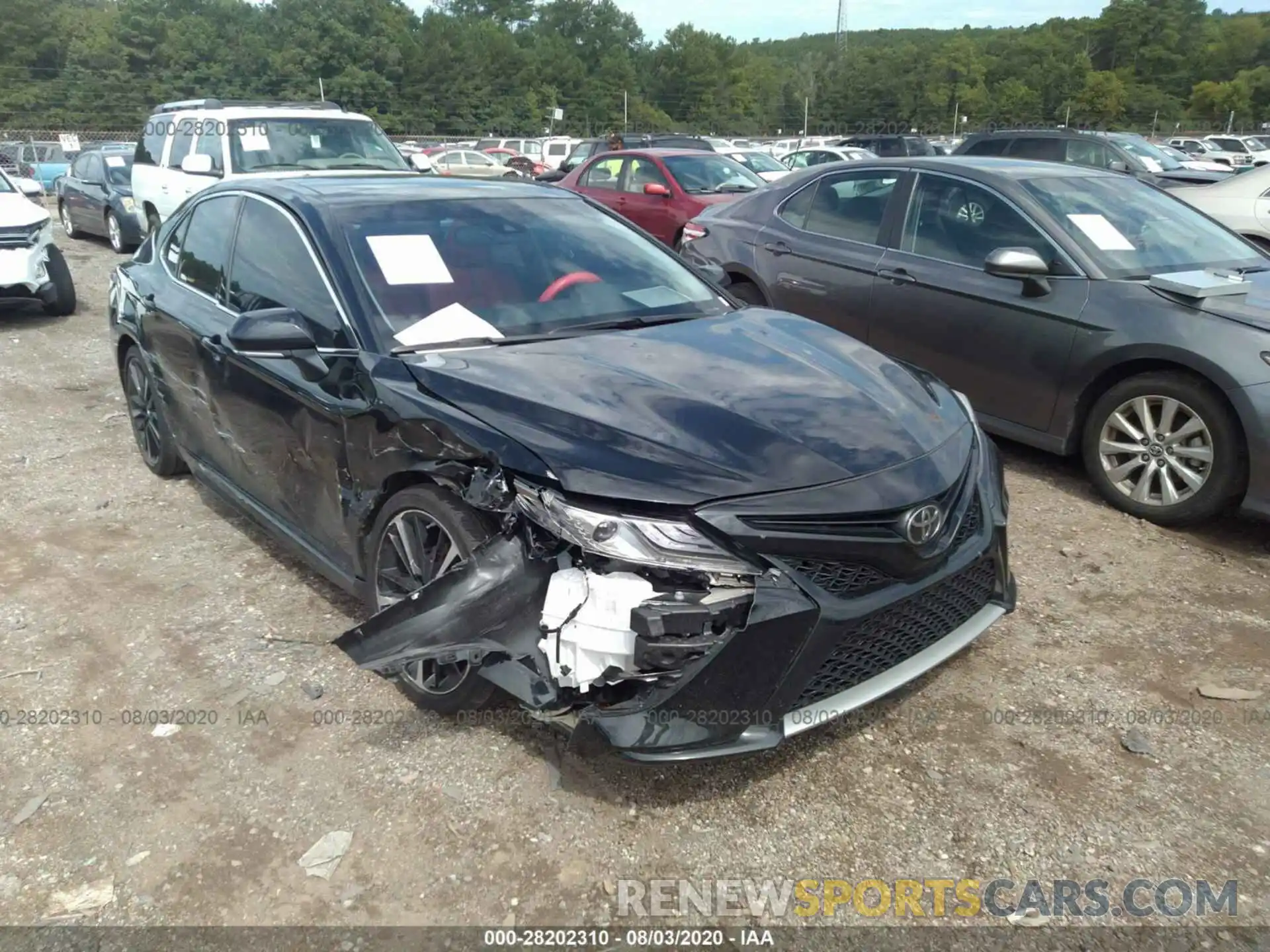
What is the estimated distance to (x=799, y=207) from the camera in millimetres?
6520

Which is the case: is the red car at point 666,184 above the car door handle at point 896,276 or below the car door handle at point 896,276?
above

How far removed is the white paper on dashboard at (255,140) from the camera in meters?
9.53

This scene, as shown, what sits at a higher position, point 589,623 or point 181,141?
point 181,141

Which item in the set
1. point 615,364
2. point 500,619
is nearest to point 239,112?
point 615,364

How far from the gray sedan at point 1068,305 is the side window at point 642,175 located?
5027mm

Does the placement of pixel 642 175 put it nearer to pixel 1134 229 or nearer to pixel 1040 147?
pixel 1134 229

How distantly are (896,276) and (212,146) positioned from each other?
24.5 feet

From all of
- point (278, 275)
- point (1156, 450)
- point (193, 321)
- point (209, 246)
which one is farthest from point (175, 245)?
point (1156, 450)

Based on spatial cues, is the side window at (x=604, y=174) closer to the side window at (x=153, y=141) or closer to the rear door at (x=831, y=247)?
the side window at (x=153, y=141)

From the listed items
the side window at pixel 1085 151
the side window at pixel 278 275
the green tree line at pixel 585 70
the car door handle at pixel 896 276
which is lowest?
the car door handle at pixel 896 276

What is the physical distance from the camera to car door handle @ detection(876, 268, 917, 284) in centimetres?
562

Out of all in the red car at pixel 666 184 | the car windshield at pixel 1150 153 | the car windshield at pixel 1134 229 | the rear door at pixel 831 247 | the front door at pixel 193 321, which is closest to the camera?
the front door at pixel 193 321

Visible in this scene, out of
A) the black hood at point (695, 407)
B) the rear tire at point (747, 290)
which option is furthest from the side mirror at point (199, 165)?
the black hood at point (695, 407)

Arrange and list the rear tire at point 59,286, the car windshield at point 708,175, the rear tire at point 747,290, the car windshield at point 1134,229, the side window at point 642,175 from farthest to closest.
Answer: the side window at point 642,175 < the car windshield at point 708,175 < the rear tire at point 59,286 < the rear tire at point 747,290 < the car windshield at point 1134,229
